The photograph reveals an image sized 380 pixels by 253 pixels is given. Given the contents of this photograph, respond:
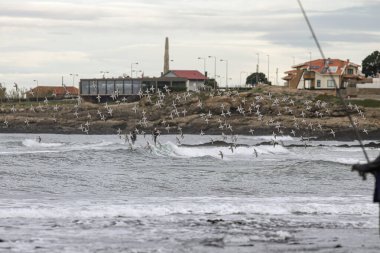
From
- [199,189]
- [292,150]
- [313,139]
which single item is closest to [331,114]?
[313,139]

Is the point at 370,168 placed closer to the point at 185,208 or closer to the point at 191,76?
the point at 185,208

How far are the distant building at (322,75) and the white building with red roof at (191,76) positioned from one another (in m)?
25.4

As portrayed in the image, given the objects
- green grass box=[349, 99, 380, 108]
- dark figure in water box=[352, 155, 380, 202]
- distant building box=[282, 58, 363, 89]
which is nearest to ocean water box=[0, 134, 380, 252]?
dark figure in water box=[352, 155, 380, 202]

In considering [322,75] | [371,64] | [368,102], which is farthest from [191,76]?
[368,102]

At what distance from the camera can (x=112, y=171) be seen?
4216 cm

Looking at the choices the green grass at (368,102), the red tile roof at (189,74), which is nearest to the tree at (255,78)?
the red tile roof at (189,74)

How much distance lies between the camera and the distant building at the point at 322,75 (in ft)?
468

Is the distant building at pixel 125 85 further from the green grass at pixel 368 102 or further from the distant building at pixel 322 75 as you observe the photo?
the green grass at pixel 368 102

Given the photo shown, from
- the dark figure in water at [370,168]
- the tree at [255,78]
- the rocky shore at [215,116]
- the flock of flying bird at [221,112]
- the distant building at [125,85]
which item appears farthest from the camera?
the tree at [255,78]

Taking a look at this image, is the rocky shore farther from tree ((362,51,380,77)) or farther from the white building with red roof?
the white building with red roof

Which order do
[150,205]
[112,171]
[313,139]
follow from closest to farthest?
[150,205] < [112,171] < [313,139]

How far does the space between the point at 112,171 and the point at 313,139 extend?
53.9 metres

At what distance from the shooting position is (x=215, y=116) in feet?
373

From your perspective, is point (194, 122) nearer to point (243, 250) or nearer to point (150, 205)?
point (150, 205)
